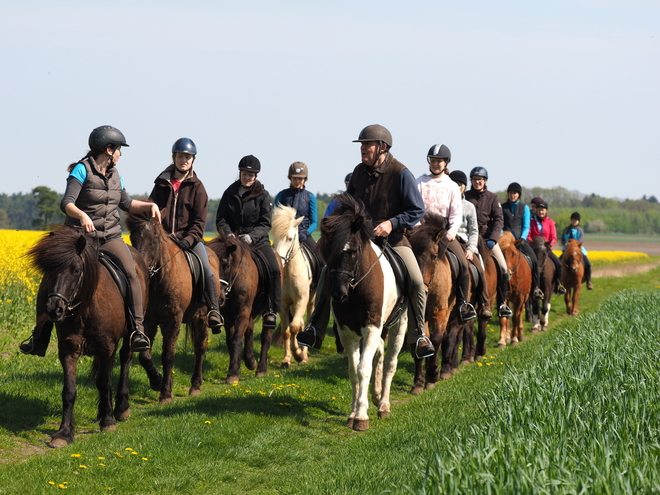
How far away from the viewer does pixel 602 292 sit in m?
30.0

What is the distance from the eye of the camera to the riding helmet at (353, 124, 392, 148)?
26.9 ft

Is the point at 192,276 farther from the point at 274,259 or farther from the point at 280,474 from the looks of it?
the point at 280,474

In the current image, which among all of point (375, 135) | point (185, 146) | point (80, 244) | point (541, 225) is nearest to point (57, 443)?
point (80, 244)

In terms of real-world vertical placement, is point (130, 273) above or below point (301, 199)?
below

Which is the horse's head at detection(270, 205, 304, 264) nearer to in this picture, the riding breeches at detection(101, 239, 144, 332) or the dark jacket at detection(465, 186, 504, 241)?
the dark jacket at detection(465, 186, 504, 241)

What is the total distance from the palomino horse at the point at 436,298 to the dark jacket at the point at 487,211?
251cm

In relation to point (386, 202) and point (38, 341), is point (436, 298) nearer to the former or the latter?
point (386, 202)

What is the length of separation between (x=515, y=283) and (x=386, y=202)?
8010mm

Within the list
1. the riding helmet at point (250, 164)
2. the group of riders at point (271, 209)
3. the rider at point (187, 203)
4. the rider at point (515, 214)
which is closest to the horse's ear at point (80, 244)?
the group of riders at point (271, 209)

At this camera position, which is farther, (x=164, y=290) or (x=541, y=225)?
(x=541, y=225)

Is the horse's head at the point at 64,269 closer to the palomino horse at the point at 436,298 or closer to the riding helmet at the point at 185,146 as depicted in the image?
the riding helmet at the point at 185,146

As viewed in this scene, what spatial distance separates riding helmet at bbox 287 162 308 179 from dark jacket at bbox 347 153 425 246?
4.68 meters

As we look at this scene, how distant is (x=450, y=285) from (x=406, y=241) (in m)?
1.89

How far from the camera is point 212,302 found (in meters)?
9.75
